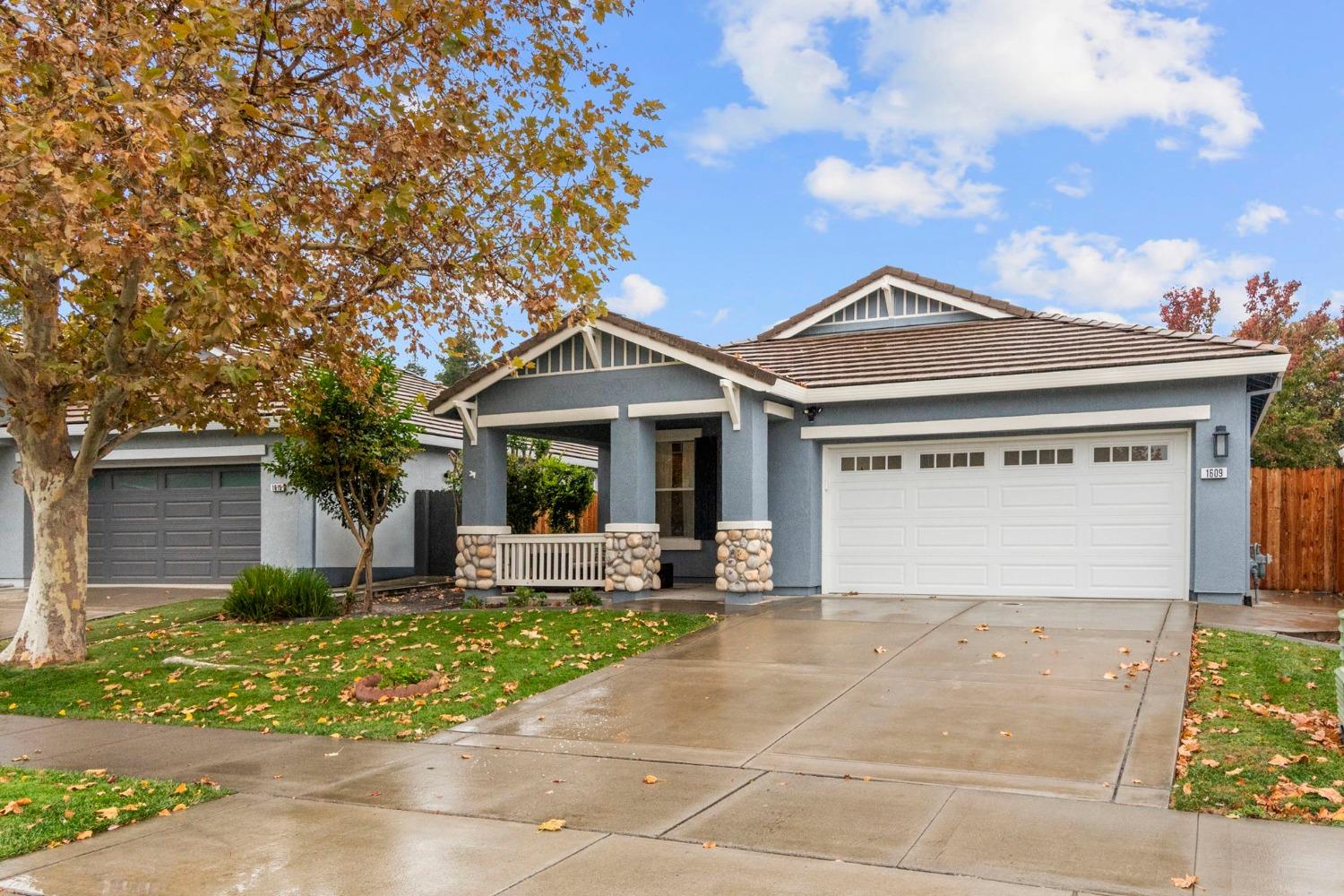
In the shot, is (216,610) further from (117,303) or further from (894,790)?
(894,790)

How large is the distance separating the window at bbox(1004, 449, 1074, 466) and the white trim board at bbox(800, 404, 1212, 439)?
36cm

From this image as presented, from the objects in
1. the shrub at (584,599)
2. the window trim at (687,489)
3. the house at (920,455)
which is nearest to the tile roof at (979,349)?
the house at (920,455)

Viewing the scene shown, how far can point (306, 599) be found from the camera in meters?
14.7

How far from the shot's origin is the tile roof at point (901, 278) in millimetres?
17344

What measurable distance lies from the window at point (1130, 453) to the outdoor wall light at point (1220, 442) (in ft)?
1.99

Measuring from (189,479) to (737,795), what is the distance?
57.0 feet

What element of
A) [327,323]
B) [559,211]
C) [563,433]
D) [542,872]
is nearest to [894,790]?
[542,872]

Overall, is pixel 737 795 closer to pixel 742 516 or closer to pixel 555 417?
pixel 742 516

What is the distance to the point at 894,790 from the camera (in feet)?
19.9

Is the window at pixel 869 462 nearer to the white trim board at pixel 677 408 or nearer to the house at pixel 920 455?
the house at pixel 920 455

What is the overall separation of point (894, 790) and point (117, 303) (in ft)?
29.8

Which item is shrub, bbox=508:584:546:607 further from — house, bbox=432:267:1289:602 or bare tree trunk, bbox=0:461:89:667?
bare tree trunk, bbox=0:461:89:667

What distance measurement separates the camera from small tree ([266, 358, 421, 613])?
1428 cm

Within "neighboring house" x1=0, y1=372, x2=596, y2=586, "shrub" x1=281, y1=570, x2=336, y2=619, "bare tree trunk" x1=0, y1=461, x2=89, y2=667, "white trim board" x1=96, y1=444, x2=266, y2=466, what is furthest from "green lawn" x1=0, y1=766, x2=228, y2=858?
"white trim board" x1=96, y1=444, x2=266, y2=466
